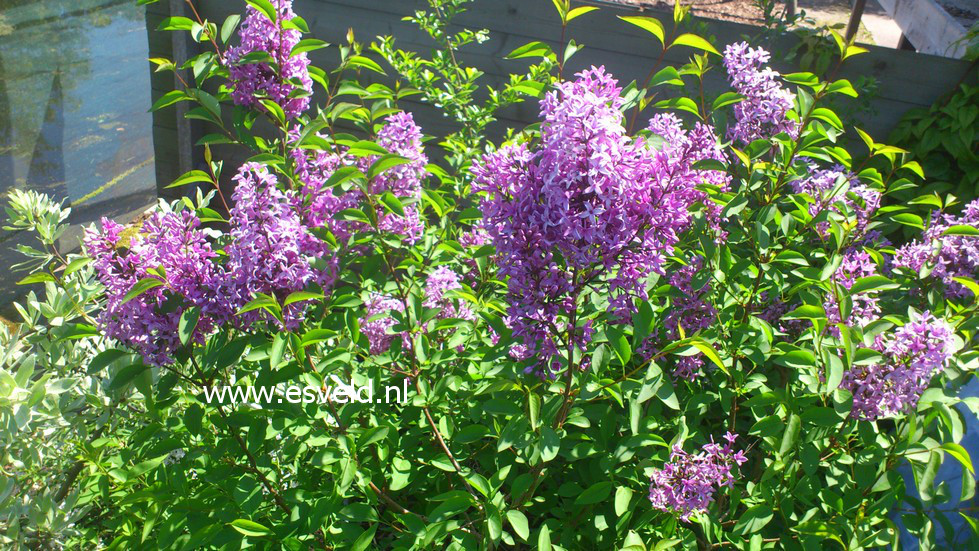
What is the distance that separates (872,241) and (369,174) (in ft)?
4.40

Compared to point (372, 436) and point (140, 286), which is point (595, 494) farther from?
point (140, 286)

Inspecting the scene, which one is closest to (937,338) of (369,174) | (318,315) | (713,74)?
(369,174)

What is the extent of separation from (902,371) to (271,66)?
1275 millimetres

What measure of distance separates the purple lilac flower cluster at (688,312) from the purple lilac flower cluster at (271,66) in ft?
2.77

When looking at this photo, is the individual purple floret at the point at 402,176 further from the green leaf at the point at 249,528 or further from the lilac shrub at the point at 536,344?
the green leaf at the point at 249,528

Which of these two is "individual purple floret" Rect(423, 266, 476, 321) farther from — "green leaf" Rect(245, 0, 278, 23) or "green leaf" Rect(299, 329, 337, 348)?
"green leaf" Rect(245, 0, 278, 23)

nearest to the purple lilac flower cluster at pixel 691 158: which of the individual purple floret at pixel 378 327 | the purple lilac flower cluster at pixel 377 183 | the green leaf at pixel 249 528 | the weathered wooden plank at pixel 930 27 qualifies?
the purple lilac flower cluster at pixel 377 183

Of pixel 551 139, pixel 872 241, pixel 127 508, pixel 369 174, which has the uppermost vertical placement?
pixel 551 139

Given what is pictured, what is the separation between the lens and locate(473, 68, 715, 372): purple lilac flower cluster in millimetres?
1051

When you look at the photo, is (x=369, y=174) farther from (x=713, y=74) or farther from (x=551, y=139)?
(x=713, y=74)

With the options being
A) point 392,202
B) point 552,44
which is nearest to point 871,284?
point 392,202

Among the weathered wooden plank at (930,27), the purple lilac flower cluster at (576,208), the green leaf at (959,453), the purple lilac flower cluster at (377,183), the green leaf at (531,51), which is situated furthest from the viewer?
the weathered wooden plank at (930,27)

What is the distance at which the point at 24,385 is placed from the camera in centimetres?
159

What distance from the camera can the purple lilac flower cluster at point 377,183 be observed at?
58.9 inches
